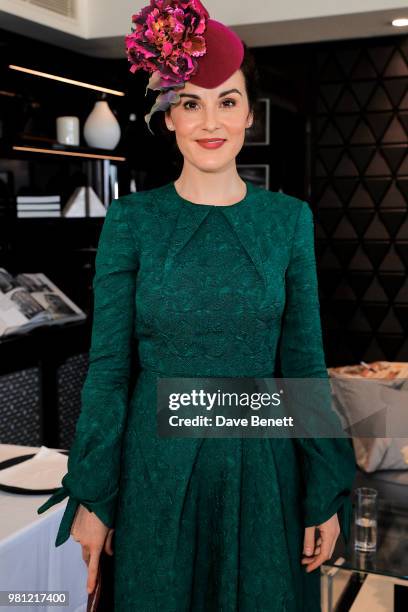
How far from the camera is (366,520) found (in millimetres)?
1918

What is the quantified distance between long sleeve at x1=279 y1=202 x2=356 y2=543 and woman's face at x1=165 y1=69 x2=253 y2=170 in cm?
16

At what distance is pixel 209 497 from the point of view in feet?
3.66

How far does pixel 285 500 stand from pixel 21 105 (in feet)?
9.76

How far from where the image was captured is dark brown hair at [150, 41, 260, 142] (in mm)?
1160

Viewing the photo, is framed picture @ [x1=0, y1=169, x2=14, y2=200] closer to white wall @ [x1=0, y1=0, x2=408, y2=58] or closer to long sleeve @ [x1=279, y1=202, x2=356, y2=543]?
white wall @ [x1=0, y1=0, x2=408, y2=58]

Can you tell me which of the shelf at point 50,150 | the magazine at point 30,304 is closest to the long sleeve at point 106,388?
the magazine at point 30,304

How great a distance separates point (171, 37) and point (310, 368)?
515 mm

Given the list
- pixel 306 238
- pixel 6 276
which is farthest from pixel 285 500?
pixel 6 276

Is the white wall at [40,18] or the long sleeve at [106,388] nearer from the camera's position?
the long sleeve at [106,388]

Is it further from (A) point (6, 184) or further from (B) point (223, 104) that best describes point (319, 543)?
(A) point (6, 184)

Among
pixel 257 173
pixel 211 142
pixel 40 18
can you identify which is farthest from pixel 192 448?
pixel 257 173

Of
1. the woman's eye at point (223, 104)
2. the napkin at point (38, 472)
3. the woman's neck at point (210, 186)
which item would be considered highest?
the woman's eye at point (223, 104)

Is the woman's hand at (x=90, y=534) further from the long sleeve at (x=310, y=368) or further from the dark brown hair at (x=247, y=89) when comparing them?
the dark brown hair at (x=247, y=89)

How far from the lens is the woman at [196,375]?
109 cm
